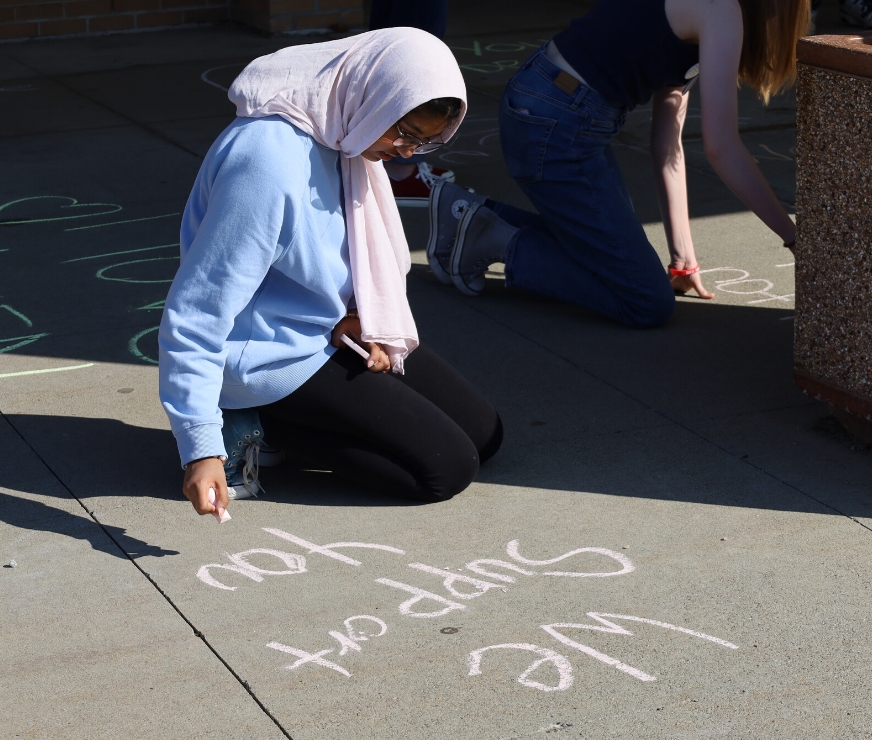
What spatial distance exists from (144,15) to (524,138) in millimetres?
6945

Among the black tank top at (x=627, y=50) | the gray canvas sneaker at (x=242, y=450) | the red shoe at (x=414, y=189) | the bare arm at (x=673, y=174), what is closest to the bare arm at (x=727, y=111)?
the black tank top at (x=627, y=50)

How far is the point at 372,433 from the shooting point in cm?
329

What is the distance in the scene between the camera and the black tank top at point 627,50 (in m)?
4.20

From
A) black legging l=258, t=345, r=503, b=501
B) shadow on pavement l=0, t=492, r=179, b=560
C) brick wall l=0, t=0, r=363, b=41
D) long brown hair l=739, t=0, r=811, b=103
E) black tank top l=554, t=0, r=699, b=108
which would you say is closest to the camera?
shadow on pavement l=0, t=492, r=179, b=560

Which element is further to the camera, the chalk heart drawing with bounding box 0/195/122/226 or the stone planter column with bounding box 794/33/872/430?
the chalk heart drawing with bounding box 0/195/122/226

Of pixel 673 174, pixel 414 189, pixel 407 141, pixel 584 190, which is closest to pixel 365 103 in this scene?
pixel 407 141

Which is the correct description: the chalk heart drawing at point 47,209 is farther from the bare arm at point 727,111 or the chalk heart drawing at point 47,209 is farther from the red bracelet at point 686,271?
the bare arm at point 727,111

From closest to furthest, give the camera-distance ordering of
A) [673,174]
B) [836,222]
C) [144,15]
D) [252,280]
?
[252,280]
[836,222]
[673,174]
[144,15]

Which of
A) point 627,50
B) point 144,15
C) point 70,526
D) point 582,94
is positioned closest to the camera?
point 70,526

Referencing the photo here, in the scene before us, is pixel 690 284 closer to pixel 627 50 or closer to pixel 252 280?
pixel 627 50

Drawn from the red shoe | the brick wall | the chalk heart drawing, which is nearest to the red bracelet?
the red shoe

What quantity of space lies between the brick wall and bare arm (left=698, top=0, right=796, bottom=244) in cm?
687

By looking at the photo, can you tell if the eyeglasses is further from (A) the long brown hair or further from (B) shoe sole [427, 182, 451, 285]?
(B) shoe sole [427, 182, 451, 285]

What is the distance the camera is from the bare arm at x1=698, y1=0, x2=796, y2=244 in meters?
3.90
